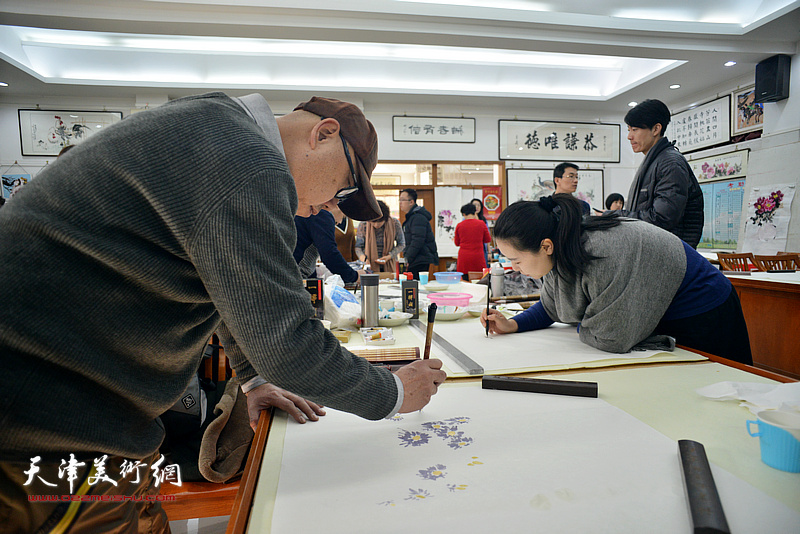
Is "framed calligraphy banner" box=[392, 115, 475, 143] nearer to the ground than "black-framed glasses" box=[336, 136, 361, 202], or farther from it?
farther from it

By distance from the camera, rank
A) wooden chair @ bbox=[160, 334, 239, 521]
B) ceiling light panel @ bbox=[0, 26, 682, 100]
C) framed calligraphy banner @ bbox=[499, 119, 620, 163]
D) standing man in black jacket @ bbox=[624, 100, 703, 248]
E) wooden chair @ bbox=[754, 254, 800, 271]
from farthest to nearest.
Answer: framed calligraphy banner @ bbox=[499, 119, 620, 163] < ceiling light panel @ bbox=[0, 26, 682, 100] < wooden chair @ bbox=[754, 254, 800, 271] < standing man in black jacket @ bbox=[624, 100, 703, 248] < wooden chair @ bbox=[160, 334, 239, 521]

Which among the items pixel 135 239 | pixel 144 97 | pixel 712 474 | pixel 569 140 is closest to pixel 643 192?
pixel 712 474

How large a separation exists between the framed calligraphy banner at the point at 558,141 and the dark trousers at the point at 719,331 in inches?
236

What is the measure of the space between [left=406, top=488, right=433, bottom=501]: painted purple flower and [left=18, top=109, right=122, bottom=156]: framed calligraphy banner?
23.4 ft

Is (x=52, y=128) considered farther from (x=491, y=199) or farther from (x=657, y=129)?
(x=657, y=129)

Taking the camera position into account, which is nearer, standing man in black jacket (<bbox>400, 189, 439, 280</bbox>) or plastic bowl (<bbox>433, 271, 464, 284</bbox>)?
plastic bowl (<bbox>433, 271, 464, 284</bbox>)

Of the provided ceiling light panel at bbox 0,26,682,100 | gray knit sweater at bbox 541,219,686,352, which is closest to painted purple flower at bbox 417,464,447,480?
gray knit sweater at bbox 541,219,686,352

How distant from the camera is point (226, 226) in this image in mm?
628

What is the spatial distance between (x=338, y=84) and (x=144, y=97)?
267 cm

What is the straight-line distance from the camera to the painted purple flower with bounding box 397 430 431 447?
85 centimetres

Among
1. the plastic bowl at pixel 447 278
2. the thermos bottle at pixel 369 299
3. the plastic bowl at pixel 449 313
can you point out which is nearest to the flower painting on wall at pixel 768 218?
the plastic bowl at pixel 447 278

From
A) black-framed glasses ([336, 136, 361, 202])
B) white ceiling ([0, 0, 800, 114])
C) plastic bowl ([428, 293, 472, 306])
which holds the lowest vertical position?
plastic bowl ([428, 293, 472, 306])

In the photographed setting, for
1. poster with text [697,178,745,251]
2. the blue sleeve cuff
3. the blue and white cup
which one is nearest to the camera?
the blue and white cup

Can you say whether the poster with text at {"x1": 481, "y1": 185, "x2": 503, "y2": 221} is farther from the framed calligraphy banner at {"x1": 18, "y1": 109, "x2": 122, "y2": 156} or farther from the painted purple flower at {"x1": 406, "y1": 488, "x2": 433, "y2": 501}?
the painted purple flower at {"x1": 406, "y1": 488, "x2": 433, "y2": 501}
